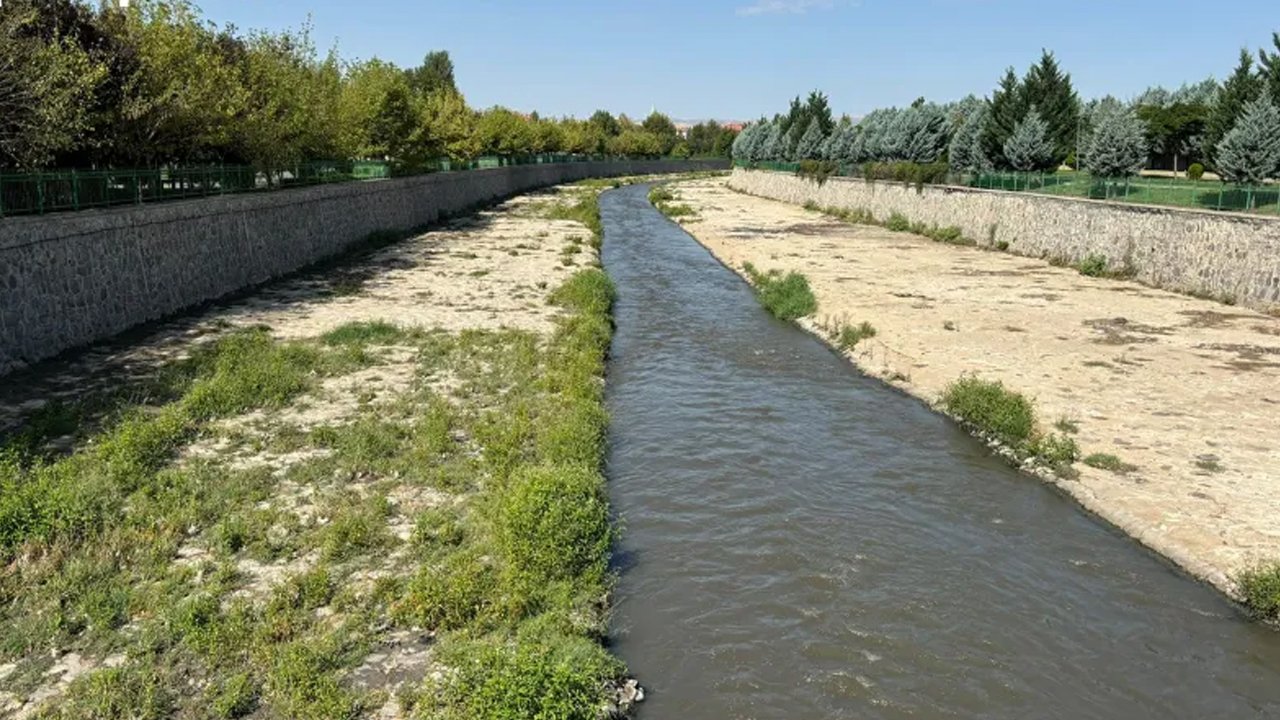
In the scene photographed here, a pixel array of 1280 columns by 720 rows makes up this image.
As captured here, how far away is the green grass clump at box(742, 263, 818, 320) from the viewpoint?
105ft

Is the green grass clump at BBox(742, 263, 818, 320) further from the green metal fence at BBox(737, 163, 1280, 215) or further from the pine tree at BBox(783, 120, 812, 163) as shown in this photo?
the pine tree at BBox(783, 120, 812, 163)

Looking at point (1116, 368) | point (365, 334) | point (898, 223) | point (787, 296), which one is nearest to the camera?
point (1116, 368)

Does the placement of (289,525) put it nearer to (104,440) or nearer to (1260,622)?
(104,440)

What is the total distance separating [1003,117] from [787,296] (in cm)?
3052

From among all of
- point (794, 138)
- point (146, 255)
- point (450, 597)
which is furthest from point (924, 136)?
point (450, 597)

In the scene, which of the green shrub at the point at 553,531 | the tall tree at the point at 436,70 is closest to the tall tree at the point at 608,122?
the tall tree at the point at 436,70

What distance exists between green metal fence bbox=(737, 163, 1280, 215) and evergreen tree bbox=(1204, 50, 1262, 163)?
3.19 meters

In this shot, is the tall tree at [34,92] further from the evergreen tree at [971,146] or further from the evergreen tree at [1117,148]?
the evergreen tree at [971,146]

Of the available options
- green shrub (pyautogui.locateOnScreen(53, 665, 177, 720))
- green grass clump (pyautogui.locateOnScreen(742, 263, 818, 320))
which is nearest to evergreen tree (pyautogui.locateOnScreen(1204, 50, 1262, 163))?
green grass clump (pyautogui.locateOnScreen(742, 263, 818, 320))

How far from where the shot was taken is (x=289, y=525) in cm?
1327

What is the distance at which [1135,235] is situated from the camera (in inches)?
1447

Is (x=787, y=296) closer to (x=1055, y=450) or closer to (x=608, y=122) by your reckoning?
(x=1055, y=450)

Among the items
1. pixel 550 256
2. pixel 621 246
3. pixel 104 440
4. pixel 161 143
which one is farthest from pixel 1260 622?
pixel 621 246

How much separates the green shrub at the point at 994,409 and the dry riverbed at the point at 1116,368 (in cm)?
60
